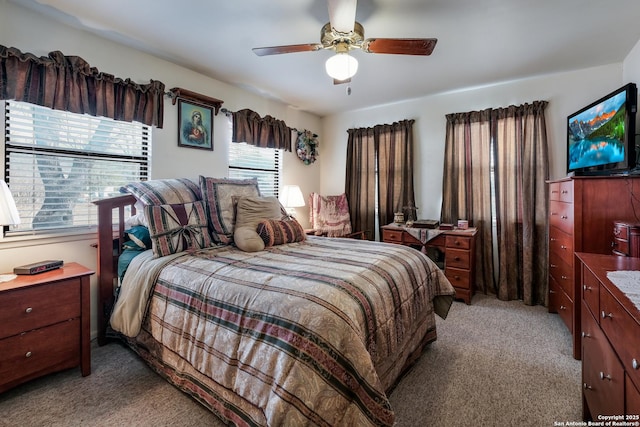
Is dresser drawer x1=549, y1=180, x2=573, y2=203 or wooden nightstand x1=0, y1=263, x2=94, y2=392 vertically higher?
dresser drawer x1=549, y1=180, x2=573, y2=203

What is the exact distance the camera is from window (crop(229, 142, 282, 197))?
3521mm

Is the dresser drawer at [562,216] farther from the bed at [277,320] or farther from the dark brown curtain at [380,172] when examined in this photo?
the dark brown curtain at [380,172]

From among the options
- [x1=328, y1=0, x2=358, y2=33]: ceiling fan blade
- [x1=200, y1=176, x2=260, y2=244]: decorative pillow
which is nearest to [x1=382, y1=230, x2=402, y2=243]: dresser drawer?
[x1=200, y1=176, x2=260, y2=244]: decorative pillow

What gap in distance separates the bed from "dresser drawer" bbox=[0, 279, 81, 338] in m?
0.27

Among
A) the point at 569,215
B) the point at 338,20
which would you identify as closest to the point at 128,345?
the point at 338,20

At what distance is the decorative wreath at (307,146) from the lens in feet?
14.1

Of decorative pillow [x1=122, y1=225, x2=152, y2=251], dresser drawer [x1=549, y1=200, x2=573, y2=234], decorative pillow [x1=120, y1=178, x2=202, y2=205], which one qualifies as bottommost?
decorative pillow [x1=122, y1=225, x2=152, y2=251]

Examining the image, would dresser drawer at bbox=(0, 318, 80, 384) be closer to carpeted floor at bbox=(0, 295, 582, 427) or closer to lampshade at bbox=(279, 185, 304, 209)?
carpeted floor at bbox=(0, 295, 582, 427)

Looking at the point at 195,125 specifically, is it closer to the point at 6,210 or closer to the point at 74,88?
the point at 74,88

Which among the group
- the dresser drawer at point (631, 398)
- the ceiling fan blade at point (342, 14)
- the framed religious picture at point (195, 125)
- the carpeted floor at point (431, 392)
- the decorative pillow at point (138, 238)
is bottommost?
the carpeted floor at point (431, 392)

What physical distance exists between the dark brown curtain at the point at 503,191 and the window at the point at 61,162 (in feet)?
11.7

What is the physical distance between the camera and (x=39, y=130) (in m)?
2.08

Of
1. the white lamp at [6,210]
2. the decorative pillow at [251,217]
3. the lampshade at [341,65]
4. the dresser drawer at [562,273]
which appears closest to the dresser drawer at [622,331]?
the dresser drawer at [562,273]

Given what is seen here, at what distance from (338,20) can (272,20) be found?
25.2 inches
